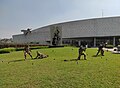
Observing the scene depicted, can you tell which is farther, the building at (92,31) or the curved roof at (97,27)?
the building at (92,31)

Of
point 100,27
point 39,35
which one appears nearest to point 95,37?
point 100,27

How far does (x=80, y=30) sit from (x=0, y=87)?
5804cm

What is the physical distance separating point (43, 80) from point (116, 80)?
8.73ft

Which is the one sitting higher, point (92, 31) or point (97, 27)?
point (97, 27)

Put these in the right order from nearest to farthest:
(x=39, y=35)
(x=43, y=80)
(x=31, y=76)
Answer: (x=43, y=80) → (x=31, y=76) → (x=39, y=35)

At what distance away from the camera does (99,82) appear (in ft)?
21.8

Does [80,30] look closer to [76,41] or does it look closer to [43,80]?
[76,41]

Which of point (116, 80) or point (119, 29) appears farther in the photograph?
point (119, 29)

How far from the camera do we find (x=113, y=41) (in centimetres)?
5953

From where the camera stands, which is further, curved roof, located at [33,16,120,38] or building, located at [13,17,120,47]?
building, located at [13,17,120,47]

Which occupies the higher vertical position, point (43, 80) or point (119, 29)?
point (119, 29)

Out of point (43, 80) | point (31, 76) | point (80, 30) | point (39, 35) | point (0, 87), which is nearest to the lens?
point (0, 87)

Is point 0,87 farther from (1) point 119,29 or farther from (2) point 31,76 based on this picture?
(1) point 119,29

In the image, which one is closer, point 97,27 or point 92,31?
point 97,27
